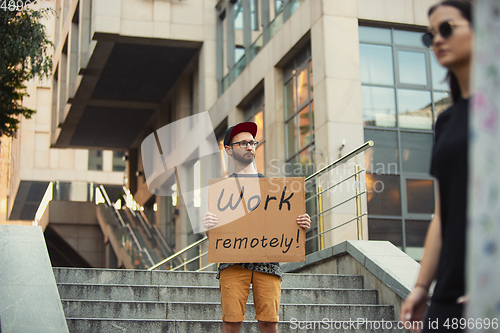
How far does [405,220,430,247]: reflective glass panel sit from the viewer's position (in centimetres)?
1420

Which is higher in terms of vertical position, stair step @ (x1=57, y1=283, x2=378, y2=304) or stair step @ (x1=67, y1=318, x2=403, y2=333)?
stair step @ (x1=57, y1=283, x2=378, y2=304)

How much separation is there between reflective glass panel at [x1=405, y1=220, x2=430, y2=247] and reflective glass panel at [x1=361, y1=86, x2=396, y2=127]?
2315 mm

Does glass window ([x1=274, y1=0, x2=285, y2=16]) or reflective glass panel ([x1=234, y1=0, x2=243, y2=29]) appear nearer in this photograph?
glass window ([x1=274, y1=0, x2=285, y2=16])

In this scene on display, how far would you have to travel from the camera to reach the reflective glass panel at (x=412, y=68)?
1503cm

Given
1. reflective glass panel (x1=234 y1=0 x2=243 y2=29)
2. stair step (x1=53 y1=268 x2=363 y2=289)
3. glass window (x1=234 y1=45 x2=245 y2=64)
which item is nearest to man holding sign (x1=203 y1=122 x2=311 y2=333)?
stair step (x1=53 y1=268 x2=363 y2=289)

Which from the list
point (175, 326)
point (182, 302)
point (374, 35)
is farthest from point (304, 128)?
point (175, 326)

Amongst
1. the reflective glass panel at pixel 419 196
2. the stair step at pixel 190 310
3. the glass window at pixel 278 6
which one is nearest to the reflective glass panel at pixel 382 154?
the reflective glass panel at pixel 419 196

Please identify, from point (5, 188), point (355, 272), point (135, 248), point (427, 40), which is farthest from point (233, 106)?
point (5, 188)

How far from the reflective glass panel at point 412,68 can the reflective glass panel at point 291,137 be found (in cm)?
290

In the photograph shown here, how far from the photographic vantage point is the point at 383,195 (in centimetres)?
1422

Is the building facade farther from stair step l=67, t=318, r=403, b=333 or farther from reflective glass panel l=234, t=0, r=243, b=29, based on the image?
stair step l=67, t=318, r=403, b=333

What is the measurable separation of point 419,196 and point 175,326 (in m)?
9.49

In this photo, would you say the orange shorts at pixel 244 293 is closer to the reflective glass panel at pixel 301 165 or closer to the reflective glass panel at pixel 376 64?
the reflective glass panel at pixel 301 165

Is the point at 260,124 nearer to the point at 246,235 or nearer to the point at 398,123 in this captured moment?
the point at 398,123
